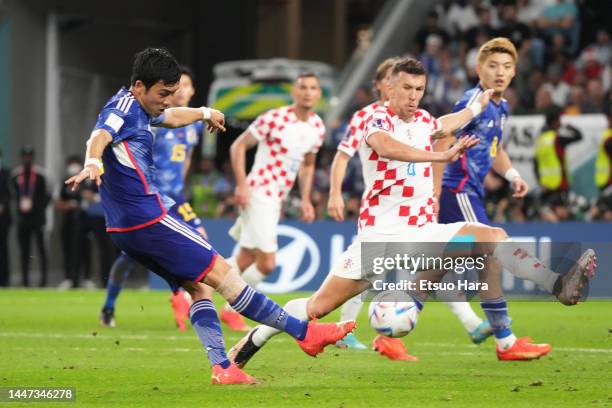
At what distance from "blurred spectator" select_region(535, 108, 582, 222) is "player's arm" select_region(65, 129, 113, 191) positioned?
1187 centimetres

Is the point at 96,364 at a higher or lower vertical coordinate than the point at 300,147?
lower

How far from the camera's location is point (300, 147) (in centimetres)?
1302

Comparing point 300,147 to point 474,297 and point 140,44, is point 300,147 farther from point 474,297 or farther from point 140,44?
point 140,44

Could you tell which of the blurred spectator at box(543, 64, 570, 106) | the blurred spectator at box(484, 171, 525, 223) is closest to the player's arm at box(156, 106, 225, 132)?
the blurred spectator at box(484, 171, 525, 223)

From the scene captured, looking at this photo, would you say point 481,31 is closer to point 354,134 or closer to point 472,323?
point 472,323

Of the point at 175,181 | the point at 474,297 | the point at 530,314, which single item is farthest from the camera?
the point at 530,314

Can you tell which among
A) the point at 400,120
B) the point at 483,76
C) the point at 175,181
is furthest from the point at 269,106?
the point at 400,120

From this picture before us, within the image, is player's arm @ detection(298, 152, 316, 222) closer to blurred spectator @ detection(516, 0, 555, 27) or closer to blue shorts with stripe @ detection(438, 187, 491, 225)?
blue shorts with stripe @ detection(438, 187, 491, 225)

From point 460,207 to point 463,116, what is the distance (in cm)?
128

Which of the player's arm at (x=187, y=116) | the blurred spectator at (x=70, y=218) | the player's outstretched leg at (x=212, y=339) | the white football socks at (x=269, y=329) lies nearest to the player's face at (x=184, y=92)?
the player's arm at (x=187, y=116)

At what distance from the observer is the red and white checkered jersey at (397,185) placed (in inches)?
350

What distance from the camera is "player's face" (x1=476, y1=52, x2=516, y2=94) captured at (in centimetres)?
1042

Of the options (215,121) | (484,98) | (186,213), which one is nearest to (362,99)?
(186,213)

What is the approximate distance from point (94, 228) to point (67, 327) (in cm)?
829
